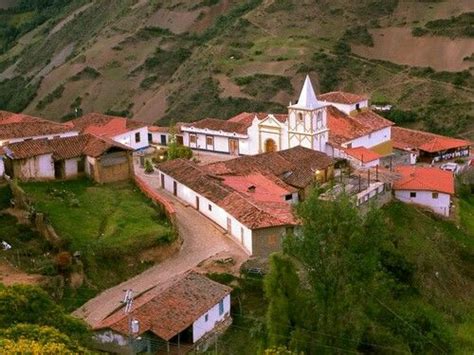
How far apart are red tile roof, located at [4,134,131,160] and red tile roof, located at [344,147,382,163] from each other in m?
13.1

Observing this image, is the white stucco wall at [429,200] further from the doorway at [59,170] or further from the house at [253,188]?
the doorway at [59,170]

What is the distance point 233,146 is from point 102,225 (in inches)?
676

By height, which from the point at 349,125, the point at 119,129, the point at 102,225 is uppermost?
the point at 349,125

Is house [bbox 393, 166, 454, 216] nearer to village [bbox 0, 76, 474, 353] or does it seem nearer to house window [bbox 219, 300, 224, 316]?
village [bbox 0, 76, 474, 353]

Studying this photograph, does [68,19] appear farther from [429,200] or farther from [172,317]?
[172,317]

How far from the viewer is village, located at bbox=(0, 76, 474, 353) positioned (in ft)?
91.6

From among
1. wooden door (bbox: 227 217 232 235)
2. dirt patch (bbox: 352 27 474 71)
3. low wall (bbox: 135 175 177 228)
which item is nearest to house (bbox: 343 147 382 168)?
low wall (bbox: 135 175 177 228)

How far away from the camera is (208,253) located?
33.2 meters

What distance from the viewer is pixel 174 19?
8988cm

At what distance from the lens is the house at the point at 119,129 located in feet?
164

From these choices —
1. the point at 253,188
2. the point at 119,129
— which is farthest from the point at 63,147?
the point at 119,129

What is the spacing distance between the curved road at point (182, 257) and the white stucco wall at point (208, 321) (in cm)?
291

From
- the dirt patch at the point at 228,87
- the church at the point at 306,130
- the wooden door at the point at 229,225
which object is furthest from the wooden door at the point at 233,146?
the dirt patch at the point at 228,87

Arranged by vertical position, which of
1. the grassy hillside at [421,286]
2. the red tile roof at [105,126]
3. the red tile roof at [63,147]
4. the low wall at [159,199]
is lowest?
the grassy hillside at [421,286]
